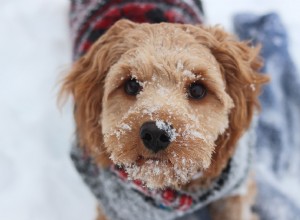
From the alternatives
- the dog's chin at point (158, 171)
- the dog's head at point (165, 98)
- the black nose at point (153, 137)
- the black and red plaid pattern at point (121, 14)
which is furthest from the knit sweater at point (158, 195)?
the black and red plaid pattern at point (121, 14)

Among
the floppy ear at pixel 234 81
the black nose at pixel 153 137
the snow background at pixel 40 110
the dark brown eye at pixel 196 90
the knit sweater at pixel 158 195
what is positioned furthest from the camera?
the snow background at pixel 40 110

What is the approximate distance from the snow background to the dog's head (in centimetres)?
60

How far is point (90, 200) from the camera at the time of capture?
319 cm

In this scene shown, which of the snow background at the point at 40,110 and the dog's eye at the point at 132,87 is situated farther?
the snow background at the point at 40,110

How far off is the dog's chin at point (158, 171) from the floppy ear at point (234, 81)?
1.34ft

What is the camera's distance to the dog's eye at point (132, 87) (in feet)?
7.39

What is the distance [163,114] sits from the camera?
2.01 meters

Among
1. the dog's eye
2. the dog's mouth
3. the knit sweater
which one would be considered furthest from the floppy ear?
the dog's mouth

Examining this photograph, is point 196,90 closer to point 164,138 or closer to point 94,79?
point 164,138

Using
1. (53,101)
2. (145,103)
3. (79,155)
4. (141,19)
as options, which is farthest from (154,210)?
(53,101)

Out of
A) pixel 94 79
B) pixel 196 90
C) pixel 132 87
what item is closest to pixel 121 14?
pixel 94 79

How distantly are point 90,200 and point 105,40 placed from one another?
3.78 ft

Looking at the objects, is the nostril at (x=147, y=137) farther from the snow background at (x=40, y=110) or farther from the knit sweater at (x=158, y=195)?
the snow background at (x=40, y=110)

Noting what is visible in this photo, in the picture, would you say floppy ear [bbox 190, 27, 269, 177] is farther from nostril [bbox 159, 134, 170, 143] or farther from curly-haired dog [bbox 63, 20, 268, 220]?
nostril [bbox 159, 134, 170, 143]
